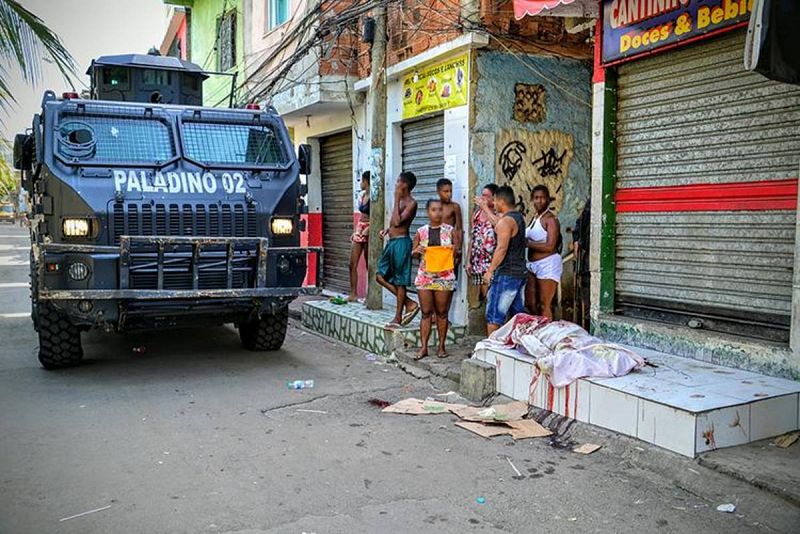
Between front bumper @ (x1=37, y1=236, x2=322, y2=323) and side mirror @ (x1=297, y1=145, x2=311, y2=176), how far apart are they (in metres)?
1.05

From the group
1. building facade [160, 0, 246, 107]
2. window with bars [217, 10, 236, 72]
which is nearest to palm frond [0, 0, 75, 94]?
building facade [160, 0, 246, 107]

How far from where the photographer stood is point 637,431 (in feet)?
15.5

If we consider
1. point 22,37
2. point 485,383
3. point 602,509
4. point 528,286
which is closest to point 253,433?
point 485,383

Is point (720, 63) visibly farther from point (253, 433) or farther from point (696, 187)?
point (253, 433)

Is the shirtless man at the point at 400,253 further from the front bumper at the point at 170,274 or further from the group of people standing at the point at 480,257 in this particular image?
the front bumper at the point at 170,274

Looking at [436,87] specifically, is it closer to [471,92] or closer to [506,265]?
[471,92]

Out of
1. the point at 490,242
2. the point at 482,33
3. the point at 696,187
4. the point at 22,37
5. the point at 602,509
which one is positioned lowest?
the point at 602,509

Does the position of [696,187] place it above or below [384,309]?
above

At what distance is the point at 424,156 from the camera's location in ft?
31.1

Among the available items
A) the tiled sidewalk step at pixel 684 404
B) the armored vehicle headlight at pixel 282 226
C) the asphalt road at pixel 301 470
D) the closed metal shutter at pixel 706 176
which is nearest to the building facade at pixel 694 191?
the closed metal shutter at pixel 706 176

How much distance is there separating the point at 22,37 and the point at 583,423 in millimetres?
4131

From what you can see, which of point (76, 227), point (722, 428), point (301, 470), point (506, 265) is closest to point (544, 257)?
point (506, 265)

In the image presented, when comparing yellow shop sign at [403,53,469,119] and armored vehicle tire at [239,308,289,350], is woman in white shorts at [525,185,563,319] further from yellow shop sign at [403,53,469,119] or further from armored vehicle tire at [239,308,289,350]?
armored vehicle tire at [239,308,289,350]

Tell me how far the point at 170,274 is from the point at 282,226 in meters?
1.20
